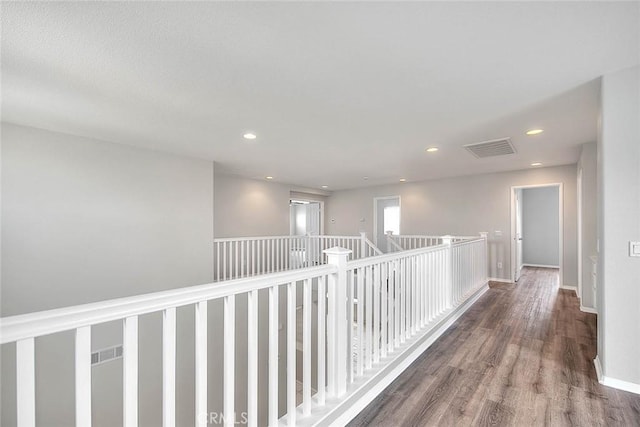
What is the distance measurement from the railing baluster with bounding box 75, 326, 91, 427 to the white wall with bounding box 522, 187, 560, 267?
9459 millimetres

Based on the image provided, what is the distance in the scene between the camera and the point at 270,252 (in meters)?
6.32

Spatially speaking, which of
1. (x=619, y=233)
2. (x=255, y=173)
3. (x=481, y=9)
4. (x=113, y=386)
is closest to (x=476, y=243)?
(x=619, y=233)

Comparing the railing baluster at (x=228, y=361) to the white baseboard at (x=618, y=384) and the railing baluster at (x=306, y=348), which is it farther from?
the white baseboard at (x=618, y=384)

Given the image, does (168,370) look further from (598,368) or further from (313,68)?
(598,368)

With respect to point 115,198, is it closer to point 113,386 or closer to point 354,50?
point 113,386

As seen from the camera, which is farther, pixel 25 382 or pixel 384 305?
pixel 384 305

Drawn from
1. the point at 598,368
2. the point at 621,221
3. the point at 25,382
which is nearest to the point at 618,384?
the point at 598,368

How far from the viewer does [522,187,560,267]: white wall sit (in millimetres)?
7793

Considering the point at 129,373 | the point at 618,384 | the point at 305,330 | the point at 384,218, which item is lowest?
the point at 618,384

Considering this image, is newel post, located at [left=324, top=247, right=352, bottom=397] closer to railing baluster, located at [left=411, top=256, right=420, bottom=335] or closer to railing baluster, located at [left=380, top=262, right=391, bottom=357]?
railing baluster, located at [left=380, top=262, right=391, bottom=357]

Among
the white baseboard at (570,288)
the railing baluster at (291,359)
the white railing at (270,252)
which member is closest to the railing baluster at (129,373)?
the railing baluster at (291,359)

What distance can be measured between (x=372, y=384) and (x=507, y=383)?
108 cm

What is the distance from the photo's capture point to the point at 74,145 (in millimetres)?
3480

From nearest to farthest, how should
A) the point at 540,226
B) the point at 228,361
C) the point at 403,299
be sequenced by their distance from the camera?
the point at 228,361 < the point at 403,299 < the point at 540,226
